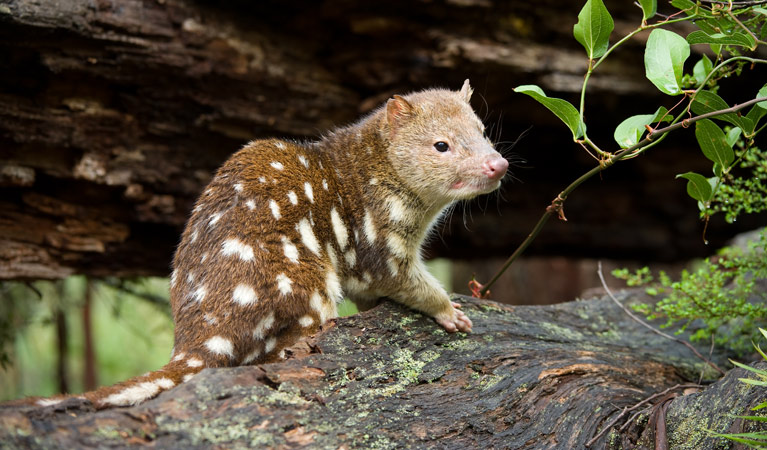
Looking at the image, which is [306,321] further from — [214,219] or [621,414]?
[621,414]

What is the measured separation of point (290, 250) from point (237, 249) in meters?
0.30

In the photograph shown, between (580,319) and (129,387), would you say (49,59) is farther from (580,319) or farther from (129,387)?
(580,319)

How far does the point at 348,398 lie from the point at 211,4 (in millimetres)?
3628

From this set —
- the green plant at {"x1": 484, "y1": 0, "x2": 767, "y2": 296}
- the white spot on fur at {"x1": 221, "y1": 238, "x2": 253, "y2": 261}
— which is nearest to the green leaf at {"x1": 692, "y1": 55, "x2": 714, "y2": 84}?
the green plant at {"x1": 484, "y1": 0, "x2": 767, "y2": 296}

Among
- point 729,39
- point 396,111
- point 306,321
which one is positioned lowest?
point 306,321

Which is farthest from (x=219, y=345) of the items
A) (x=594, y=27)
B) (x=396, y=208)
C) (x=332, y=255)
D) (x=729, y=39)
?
(x=729, y=39)

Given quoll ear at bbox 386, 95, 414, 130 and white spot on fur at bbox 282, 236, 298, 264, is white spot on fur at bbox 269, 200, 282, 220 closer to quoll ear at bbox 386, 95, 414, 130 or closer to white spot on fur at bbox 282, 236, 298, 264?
white spot on fur at bbox 282, 236, 298, 264

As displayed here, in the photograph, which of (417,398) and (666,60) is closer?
(666,60)

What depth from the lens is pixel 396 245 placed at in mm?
4070

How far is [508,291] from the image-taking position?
390 inches

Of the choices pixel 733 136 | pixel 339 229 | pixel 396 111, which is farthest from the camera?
pixel 396 111

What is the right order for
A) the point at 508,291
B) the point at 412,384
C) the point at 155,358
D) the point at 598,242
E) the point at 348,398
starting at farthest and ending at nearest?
the point at 155,358 < the point at 508,291 < the point at 598,242 < the point at 412,384 < the point at 348,398

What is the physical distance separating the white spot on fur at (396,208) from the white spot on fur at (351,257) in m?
0.33

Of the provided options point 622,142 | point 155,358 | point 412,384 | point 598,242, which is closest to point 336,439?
point 412,384
